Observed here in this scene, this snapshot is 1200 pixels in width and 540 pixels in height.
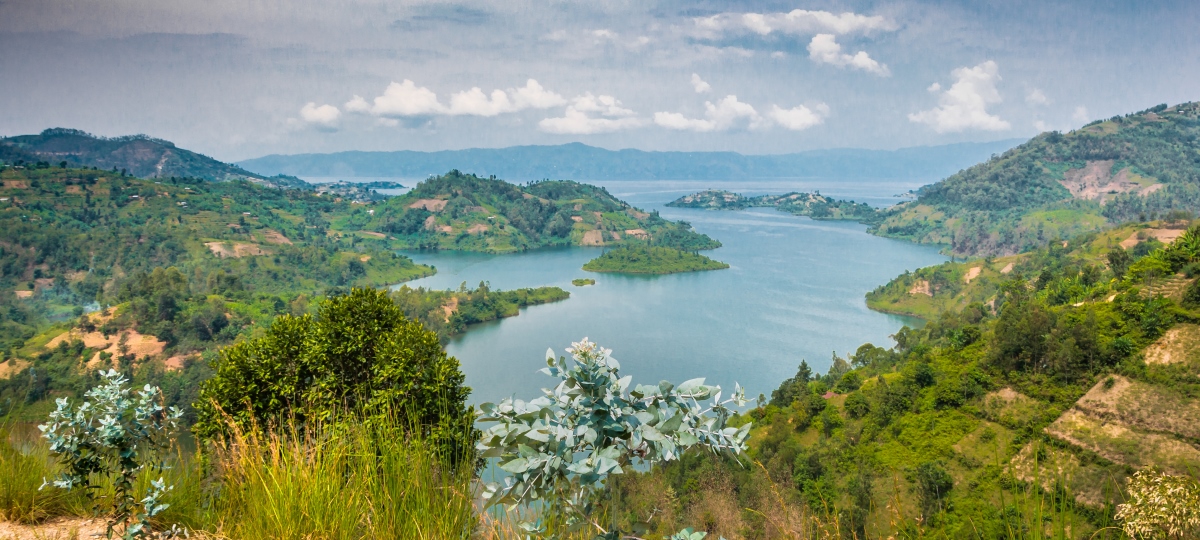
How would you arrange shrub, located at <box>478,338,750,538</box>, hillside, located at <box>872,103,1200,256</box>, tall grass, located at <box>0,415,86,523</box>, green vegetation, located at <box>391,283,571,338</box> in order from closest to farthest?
shrub, located at <box>478,338,750,538</box>
tall grass, located at <box>0,415,86,523</box>
green vegetation, located at <box>391,283,571,338</box>
hillside, located at <box>872,103,1200,256</box>

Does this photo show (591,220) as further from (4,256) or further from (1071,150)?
(1071,150)

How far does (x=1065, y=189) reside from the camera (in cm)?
8619

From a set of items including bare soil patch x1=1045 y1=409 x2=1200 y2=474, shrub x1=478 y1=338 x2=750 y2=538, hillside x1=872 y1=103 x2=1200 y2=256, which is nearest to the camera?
shrub x1=478 y1=338 x2=750 y2=538

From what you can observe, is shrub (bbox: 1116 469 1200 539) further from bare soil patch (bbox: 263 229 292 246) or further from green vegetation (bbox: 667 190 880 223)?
green vegetation (bbox: 667 190 880 223)

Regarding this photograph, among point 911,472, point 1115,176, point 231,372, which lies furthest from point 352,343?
point 1115,176

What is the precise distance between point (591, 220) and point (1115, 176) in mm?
71144

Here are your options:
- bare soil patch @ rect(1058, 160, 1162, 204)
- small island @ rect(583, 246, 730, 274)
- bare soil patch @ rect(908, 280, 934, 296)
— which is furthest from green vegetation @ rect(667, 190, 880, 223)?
bare soil patch @ rect(908, 280, 934, 296)

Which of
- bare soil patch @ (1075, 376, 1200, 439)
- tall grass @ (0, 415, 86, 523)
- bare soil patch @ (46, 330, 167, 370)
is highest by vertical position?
tall grass @ (0, 415, 86, 523)

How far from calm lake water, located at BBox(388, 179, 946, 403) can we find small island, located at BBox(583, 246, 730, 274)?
221cm

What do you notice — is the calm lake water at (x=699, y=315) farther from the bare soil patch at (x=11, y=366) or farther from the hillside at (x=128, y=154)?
the hillside at (x=128, y=154)

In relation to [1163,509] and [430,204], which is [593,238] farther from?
[1163,509]

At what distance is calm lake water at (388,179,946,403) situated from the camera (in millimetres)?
32125

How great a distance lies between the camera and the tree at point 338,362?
5539 mm

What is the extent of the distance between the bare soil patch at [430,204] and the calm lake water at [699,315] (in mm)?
12582
